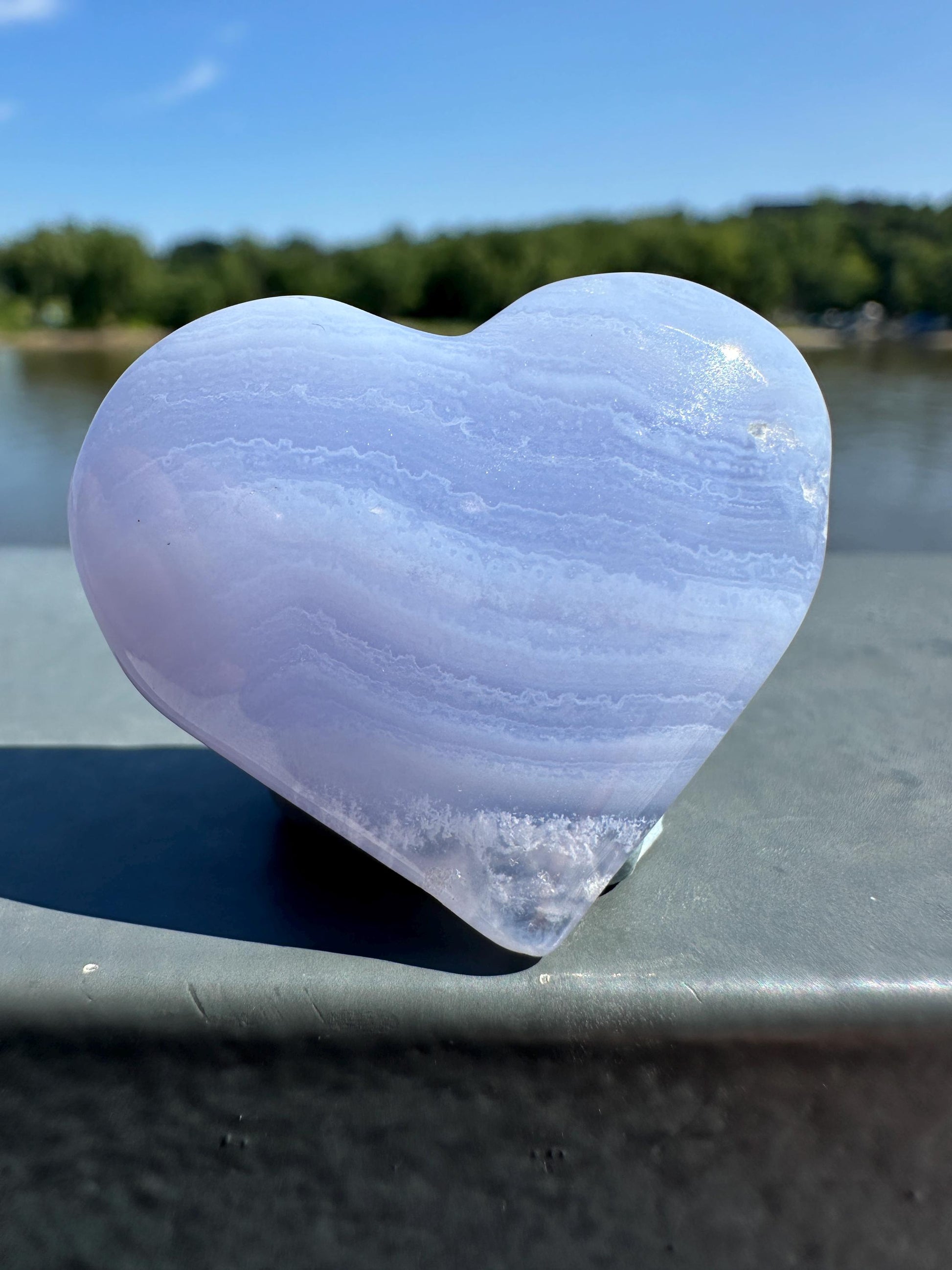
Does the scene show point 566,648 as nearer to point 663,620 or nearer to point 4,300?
point 663,620

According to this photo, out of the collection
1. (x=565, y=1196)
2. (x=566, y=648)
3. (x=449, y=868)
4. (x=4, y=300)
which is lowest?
(x=4, y=300)

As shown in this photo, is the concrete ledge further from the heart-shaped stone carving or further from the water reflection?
the water reflection

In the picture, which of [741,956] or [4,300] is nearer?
[741,956]

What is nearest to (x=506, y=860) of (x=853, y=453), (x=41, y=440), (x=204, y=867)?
(x=204, y=867)

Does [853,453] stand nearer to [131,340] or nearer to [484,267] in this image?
[131,340]

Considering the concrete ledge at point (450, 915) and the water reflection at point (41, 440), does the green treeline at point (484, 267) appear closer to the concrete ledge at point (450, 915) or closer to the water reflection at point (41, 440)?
the water reflection at point (41, 440)

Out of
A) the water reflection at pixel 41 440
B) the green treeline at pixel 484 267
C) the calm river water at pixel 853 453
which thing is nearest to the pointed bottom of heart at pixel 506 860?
the water reflection at pixel 41 440

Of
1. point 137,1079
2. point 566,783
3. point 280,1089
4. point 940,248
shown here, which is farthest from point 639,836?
point 940,248

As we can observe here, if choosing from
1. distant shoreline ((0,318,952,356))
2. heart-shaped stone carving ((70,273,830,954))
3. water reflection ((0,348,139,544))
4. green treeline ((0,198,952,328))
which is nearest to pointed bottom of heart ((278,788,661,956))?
heart-shaped stone carving ((70,273,830,954))
